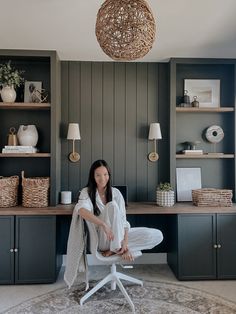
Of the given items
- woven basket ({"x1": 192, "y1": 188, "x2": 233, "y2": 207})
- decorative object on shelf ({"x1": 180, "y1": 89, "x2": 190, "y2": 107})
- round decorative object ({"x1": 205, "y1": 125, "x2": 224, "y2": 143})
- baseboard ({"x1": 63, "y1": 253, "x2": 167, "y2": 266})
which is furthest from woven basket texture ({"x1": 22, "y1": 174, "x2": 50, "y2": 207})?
round decorative object ({"x1": 205, "y1": 125, "x2": 224, "y2": 143})

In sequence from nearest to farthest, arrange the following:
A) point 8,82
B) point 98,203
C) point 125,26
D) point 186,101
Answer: point 125,26 → point 98,203 → point 8,82 → point 186,101

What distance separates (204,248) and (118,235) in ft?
3.82

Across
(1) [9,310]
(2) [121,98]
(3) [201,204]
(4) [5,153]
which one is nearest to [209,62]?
(2) [121,98]

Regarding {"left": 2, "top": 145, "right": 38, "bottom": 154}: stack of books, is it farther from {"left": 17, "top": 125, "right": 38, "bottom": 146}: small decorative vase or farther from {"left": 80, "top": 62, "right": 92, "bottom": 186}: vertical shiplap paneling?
Result: {"left": 80, "top": 62, "right": 92, "bottom": 186}: vertical shiplap paneling

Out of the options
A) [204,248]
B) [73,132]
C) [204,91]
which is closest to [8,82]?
[73,132]

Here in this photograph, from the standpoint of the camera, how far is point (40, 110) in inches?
138

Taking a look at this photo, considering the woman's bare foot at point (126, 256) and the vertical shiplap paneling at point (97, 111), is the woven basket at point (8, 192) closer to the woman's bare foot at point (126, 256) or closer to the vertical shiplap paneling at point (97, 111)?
the vertical shiplap paneling at point (97, 111)

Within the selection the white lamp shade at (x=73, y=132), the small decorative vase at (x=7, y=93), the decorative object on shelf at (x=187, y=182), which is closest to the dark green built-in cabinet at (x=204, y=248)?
the decorative object on shelf at (x=187, y=182)

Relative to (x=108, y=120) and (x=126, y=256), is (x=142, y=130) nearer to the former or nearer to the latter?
(x=108, y=120)

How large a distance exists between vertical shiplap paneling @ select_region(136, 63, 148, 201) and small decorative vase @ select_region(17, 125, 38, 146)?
128cm

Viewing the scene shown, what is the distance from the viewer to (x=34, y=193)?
3113 mm

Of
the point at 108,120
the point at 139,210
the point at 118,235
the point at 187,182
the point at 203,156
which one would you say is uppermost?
the point at 108,120

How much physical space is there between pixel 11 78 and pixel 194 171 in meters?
2.46

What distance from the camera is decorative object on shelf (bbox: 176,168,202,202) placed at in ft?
11.6
